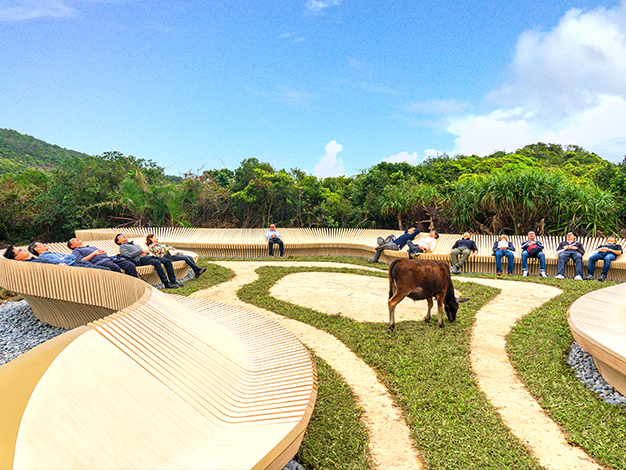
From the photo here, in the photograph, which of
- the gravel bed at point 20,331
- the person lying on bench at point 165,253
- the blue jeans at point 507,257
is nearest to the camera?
the gravel bed at point 20,331

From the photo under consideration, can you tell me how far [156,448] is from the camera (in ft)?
6.75

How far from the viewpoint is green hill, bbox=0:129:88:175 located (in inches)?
1469

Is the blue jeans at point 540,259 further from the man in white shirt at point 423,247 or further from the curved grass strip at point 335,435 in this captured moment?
the curved grass strip at point 335,435

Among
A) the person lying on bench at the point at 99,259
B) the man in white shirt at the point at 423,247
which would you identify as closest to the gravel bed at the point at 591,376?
the man in white shirt at the point at 423,247

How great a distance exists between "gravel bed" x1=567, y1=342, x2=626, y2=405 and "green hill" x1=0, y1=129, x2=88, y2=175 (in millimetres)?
40799

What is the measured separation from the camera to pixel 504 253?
404 inches

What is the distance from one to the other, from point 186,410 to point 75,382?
645mm

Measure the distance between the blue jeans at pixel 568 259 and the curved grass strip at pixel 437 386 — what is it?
14.1 ft

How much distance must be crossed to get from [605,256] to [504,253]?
2.18 meters

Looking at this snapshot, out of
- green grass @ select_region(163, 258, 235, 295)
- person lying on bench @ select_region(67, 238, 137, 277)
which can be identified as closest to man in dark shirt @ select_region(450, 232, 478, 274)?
green grass @ select_region(163, 258, 235, 295)

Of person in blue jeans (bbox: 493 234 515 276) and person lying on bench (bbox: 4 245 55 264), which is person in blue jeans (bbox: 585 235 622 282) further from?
person lying on bench (bbox: 4 245 55 264)

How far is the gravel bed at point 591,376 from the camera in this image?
3.62m

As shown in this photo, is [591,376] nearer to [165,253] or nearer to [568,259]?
[568,259]

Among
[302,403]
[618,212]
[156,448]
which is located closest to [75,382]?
[156,448]
